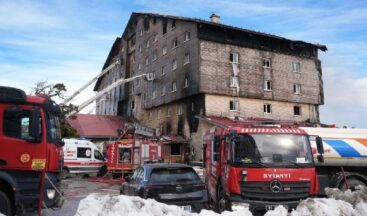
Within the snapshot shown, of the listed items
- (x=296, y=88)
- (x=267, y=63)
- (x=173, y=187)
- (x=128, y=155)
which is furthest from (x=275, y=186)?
(x=296, y=88)

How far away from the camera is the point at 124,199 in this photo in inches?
320

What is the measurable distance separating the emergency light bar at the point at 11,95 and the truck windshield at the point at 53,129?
713mm

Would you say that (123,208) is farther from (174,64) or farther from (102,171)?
(174,64)

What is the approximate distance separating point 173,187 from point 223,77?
28129 millimetres

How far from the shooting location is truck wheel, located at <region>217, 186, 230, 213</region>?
1146cm

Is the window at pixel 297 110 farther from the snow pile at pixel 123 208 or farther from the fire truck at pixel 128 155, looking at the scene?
the snow pile at pixel 123 208

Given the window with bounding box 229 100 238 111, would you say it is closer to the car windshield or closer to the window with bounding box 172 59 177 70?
the window with bounding box 172 59 177 70

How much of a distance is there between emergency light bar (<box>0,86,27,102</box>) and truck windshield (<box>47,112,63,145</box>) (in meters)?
0.71

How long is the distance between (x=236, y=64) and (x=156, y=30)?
1207cm

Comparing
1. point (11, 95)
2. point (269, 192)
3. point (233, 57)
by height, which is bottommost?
point (269, 192)

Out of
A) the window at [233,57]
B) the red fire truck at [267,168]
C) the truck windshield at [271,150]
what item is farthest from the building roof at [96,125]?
the truck windshield at [271,150]

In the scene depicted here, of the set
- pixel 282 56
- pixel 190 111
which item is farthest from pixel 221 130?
pixel 282 56

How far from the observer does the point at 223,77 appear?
38.0 m

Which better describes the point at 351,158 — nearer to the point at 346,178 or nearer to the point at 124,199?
the point at 346,178
